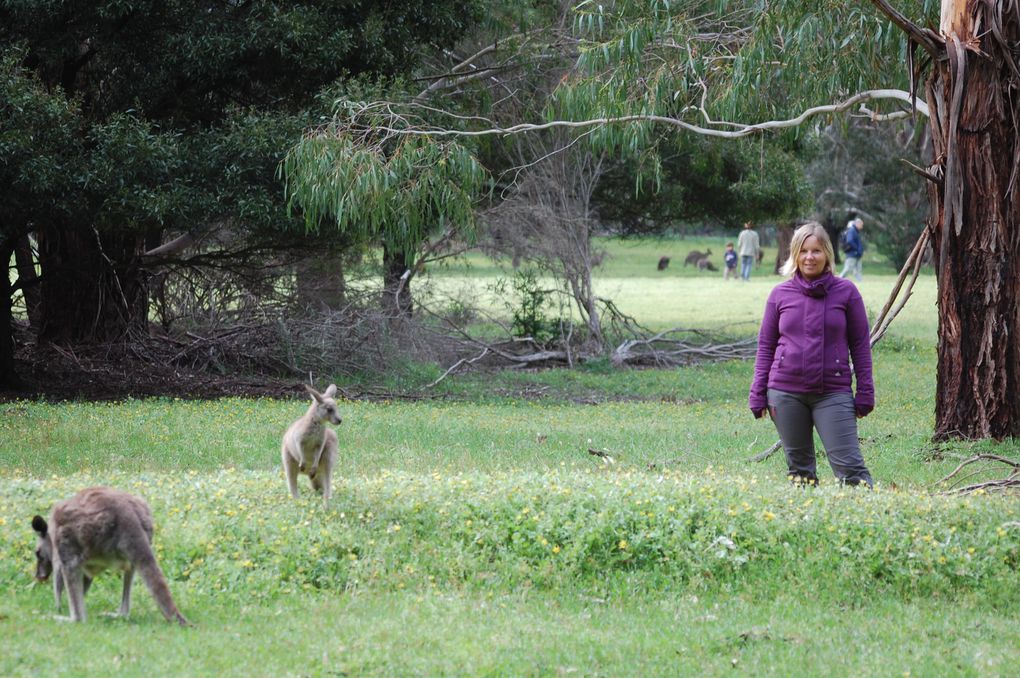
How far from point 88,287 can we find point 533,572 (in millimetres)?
13534

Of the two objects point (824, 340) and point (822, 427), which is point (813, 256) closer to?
point (824, 340)

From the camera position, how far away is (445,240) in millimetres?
22234

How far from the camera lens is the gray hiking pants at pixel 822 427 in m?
8.69

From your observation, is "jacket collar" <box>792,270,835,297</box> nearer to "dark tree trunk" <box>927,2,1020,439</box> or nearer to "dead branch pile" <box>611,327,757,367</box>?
"dark tree trunk" <box>927,2,1020,439</box>

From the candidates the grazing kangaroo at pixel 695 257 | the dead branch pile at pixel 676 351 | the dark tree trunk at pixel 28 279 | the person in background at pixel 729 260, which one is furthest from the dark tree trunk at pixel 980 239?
the grazing kangaroo at pixel 695 257

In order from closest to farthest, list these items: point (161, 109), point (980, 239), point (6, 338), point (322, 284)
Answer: point (980, 239) → point (161, 109) → point (6, 338) → point (322, 284)

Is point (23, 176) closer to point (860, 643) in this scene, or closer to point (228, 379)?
point (228, 379)

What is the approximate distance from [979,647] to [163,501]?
555 centimetres

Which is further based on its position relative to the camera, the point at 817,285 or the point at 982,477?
the point at 982,477

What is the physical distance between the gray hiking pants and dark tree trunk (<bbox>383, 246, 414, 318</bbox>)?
12.4 meters

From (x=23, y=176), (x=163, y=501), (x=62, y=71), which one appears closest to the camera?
(x=163, y=501)

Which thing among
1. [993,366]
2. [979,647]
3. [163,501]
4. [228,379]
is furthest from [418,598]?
[228,379]

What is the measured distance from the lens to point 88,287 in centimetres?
1911

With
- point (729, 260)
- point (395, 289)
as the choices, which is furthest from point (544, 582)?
point (729, 260)
